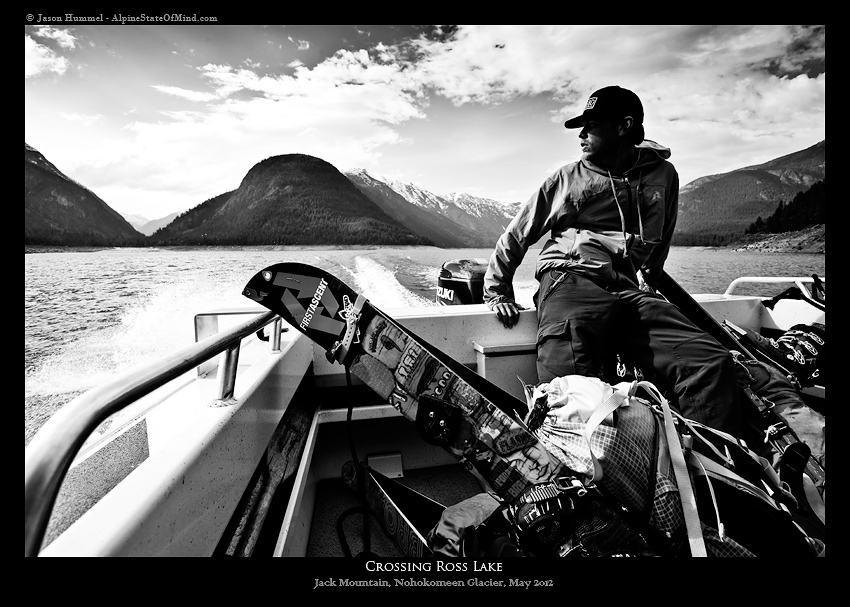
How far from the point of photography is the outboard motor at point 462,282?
3.10 m

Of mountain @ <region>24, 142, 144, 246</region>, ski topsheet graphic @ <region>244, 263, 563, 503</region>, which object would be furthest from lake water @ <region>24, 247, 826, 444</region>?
mountain @ <region>24, 142, 144, 246</region>

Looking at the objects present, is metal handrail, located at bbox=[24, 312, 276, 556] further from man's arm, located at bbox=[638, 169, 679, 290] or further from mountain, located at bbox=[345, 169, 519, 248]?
mountain, located at bbox=[345, 169, 519, 248]

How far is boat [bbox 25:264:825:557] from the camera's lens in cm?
52

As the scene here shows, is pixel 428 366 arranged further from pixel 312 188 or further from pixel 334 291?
pixel 312 188

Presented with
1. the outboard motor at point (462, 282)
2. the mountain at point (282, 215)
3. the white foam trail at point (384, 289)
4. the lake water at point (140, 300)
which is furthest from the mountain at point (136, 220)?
the outboard motor at point (462, 282)

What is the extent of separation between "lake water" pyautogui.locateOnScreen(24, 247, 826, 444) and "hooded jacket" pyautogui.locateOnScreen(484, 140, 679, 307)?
64 cm

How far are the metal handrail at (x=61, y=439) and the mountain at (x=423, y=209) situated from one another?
30154mm

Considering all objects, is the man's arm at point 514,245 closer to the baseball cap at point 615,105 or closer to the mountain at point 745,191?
the baseball cap at point 615,105

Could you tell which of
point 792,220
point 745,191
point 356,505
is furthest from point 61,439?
point 745,191

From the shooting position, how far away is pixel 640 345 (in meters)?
1.57

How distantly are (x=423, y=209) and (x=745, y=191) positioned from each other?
102 ft

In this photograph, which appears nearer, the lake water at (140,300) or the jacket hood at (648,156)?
the jacket hood at (648,156)

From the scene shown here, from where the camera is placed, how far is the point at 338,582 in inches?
33.6

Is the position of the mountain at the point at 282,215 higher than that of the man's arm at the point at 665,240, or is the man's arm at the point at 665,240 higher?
the mountain at the point at 282,215
